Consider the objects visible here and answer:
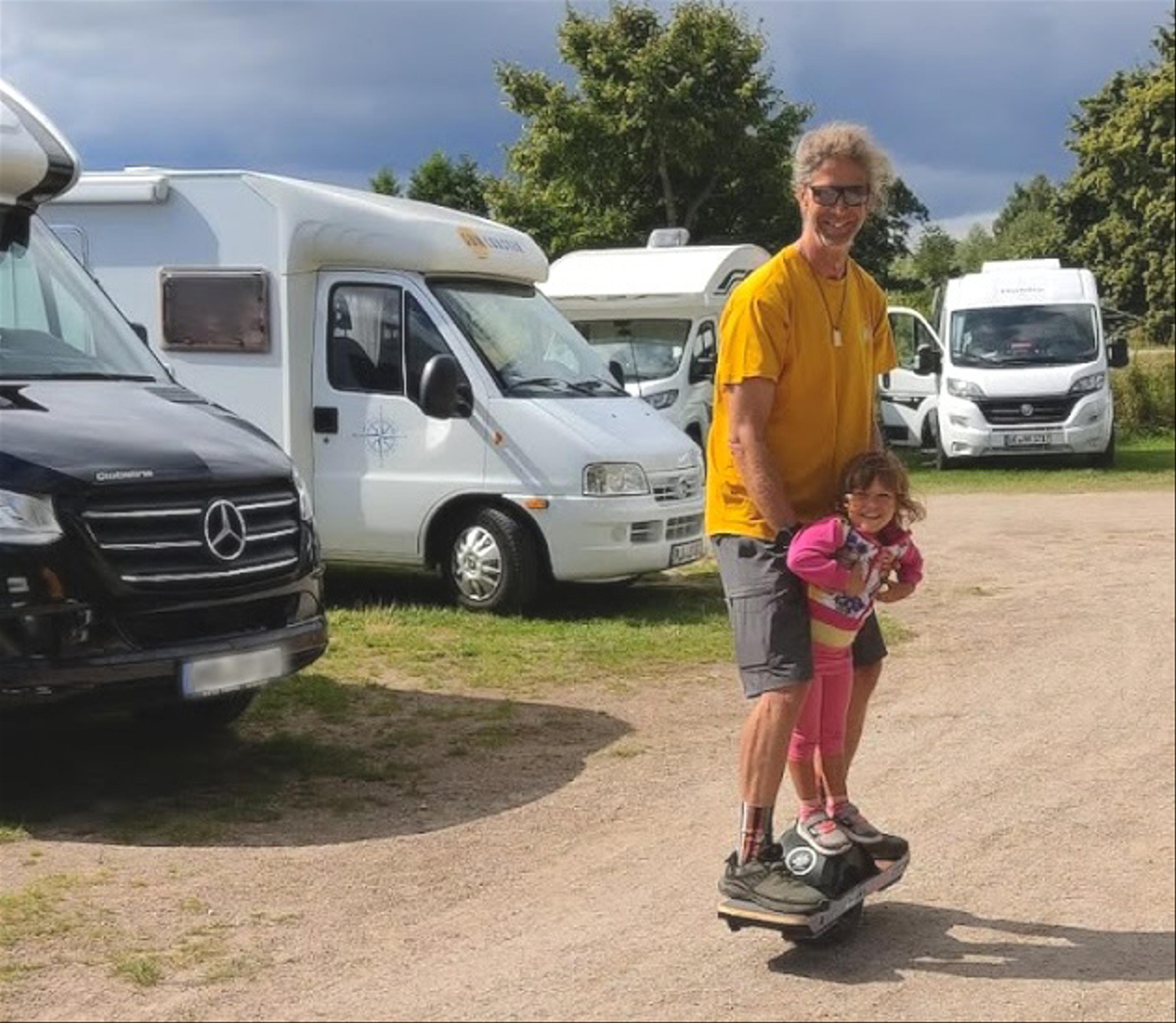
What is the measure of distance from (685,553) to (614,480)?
792 millimetres

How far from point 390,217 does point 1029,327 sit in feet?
41.6

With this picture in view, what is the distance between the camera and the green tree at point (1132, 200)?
32750 millimetres

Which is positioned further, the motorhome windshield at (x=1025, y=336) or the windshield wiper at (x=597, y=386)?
the motorhome windshield at (x=1025, y=336)

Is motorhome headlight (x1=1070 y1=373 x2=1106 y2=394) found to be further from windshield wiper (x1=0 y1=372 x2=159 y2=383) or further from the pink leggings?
the pink leggings

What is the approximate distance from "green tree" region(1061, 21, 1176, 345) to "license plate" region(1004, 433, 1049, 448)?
41.8 feet

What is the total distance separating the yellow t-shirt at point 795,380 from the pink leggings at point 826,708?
39 centimetres

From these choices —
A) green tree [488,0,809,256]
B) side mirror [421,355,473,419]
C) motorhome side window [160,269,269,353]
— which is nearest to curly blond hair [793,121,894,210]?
side mirror [421,355,473,419]

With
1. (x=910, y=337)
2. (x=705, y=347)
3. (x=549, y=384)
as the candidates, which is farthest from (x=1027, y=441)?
(x=549, y=384)

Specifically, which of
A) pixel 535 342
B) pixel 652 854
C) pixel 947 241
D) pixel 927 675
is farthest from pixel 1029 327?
pixel 652 854

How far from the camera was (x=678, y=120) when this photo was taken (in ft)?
95.6

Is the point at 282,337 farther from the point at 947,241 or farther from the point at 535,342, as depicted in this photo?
the point at 947,241

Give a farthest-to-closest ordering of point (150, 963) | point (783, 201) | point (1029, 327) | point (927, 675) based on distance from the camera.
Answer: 1. point (783, 201)
2. point (1029, 327)
3. point (927, 675)
4. point (150, 963)

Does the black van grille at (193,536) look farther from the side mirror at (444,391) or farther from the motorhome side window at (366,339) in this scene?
the motorhome side window at (366,339)

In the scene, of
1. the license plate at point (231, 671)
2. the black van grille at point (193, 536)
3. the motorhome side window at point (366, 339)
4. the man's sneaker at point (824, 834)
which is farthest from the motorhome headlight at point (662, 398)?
Answer: the man's sneaker at point (824, 834)
